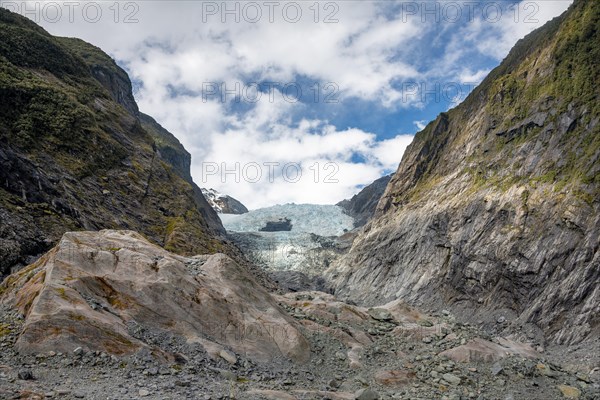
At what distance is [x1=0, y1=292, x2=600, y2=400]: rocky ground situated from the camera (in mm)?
9812

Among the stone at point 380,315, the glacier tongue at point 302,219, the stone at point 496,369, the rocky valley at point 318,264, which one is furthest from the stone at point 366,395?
the glacier tongue at point 302,219

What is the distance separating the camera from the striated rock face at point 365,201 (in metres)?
160

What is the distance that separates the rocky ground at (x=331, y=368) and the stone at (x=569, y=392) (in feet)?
0.16

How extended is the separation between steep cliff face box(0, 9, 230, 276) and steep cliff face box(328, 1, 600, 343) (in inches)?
1203

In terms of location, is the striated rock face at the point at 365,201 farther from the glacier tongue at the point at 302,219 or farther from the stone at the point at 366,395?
the stone at the point at 366,395

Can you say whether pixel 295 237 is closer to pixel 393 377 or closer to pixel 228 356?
pixel 393 377

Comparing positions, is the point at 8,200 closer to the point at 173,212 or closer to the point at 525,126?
the point at 173,212

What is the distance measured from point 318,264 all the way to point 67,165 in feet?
226

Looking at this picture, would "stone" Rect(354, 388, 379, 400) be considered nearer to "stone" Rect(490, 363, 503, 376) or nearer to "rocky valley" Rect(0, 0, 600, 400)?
"rocky valley" Rect(0, 0, 600, 400)

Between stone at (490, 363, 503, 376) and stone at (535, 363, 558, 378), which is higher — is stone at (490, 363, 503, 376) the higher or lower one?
the higher one

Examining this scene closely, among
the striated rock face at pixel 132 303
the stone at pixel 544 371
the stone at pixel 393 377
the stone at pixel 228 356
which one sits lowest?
the stone at pixel 544 371

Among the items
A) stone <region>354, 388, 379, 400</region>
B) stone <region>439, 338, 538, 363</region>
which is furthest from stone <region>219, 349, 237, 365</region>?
stone <region>439, 338, 538, 363</region>

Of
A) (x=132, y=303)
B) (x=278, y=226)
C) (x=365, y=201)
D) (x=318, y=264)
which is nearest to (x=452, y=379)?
(x=132, y=303)

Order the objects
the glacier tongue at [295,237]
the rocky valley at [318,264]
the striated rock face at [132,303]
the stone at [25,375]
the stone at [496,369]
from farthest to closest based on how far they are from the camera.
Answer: the glacier tongue at [295,237] < the stone at [496,369] < the rocky valley at [318,264] < the striated rock face at [132,303] < the stone at [25,375]
